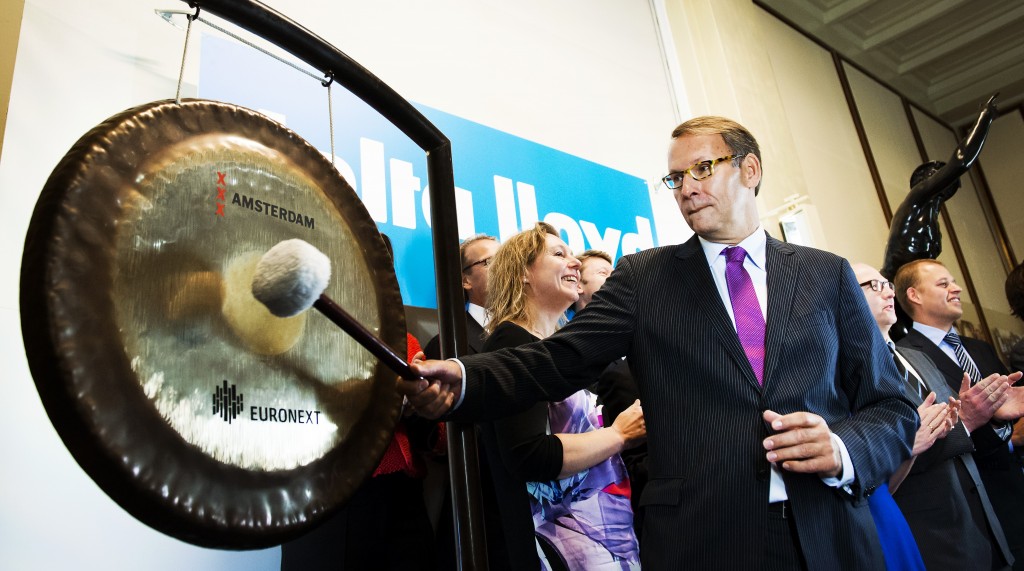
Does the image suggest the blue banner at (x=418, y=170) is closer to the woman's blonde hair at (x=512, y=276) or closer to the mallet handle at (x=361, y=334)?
the woman's blonde hair at (x=512, y=276)

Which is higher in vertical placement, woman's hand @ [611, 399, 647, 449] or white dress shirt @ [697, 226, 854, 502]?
white dress shirt @ [697, 226, 854, 502]

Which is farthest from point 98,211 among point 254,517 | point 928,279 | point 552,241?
point 928,279

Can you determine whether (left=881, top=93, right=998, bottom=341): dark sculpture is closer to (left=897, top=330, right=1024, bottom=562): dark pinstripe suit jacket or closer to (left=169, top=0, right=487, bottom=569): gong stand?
(left=897, top=330, right=1024, bottom=562): dark pinstripe suit jacket

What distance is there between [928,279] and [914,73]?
19.7ft

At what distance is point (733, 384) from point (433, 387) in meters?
0.61

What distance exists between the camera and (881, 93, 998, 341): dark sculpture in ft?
17.2

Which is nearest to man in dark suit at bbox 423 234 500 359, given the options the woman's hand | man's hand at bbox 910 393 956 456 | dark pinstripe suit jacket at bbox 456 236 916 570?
the woman's hand

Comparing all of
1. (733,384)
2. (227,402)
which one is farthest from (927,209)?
(227,402)

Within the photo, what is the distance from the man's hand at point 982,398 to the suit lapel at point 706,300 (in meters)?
1.61

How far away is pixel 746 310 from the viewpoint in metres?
1.68

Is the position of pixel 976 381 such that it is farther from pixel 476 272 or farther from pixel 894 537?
pixel 476 272

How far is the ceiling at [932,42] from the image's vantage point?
7508 millimetres

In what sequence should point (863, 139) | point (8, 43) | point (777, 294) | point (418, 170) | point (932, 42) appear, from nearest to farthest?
point (777, 294)
point (8, 43)
point (418, 170)
point (863, 139)
point (932, 42)

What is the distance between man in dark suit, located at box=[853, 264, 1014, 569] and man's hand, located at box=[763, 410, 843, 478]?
0.92 meters
